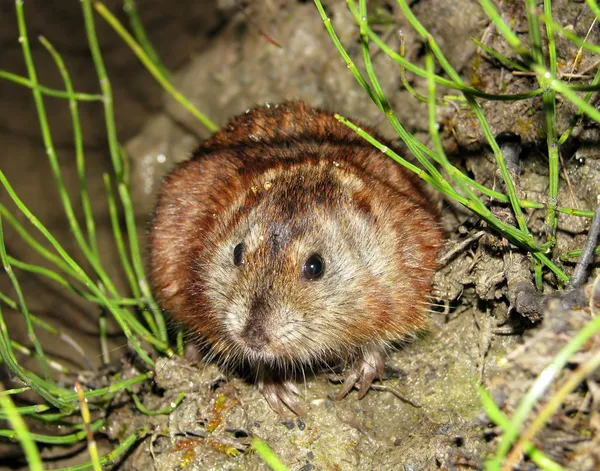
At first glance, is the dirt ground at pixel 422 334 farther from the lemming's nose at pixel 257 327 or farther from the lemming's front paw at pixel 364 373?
the lemming's nose at pixel 257 327

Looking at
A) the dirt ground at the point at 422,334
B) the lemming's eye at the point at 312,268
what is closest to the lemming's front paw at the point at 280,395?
the dirt ground at the point at 422,334

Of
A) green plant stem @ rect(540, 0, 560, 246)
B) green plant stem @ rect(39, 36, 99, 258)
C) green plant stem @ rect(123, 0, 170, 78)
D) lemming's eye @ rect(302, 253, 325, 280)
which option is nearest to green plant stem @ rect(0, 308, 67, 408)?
green plant stem @ rect(39, 36, 99, 258)

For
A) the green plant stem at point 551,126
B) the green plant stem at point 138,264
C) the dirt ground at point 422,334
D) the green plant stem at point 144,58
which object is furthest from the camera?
the green plant stem at point 144,58

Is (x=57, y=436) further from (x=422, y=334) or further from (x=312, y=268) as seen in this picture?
(x=422, y=334)

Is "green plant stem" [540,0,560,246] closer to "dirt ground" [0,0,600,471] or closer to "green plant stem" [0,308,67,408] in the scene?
"dirt ground" [0,0,600,471]

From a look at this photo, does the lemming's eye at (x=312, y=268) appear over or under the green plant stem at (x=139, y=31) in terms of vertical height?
under

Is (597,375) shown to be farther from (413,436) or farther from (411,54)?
(411,54)
